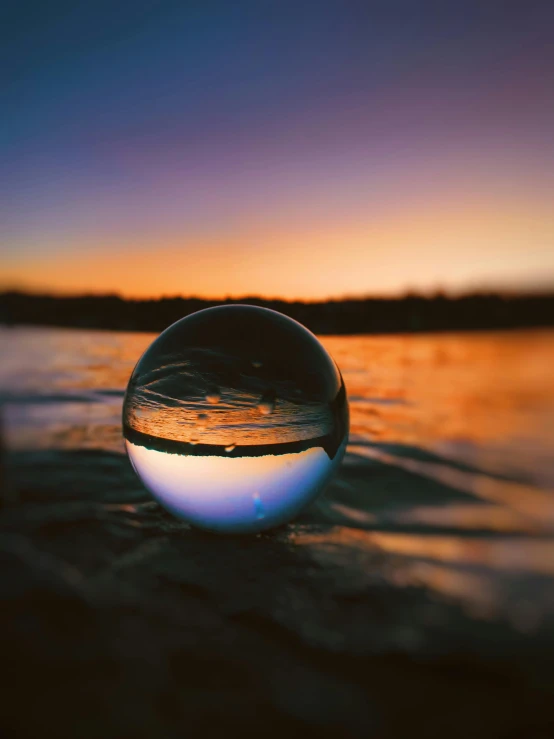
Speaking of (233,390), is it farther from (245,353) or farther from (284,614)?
(284,614)

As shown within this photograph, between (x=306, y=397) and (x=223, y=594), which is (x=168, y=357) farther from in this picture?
(x=223, y=594)

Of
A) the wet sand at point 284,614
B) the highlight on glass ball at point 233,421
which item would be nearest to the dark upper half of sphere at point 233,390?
the highlight on glass ball at point 233,421

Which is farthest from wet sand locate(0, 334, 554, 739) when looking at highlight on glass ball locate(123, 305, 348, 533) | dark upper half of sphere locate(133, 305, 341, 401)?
dark upper half of sphere locate(133, 305, 341, 401)

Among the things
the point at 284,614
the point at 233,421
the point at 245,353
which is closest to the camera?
the point at 284,614

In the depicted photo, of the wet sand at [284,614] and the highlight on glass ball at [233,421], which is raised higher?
the highlight on glass ball at [233,421]

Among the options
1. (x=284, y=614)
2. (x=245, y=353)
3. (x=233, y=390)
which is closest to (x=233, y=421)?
(x=233, y=390)

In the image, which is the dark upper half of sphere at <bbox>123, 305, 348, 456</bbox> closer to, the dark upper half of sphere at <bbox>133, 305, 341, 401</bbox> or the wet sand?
the dark upper half of sphere at <bbox>133, 305, 341, 401</bbox>

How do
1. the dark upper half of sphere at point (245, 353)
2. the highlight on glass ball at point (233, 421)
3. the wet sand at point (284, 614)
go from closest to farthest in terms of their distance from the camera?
the wet sand at point (284, 614) → the highlight on glass ball at point (233, 421) → the dark upper half of sphere at point (245, 353)

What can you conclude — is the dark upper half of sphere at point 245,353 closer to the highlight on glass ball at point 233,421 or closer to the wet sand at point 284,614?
the highlight on glass ball at point 233,421
